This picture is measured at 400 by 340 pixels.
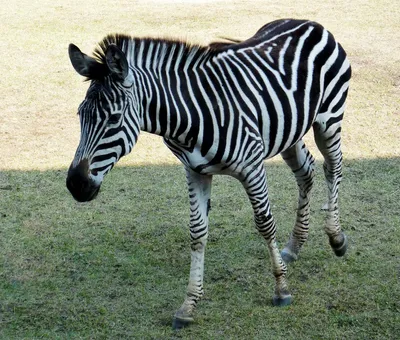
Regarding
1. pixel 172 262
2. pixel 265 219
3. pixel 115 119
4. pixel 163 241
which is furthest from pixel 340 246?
pixel 115 119

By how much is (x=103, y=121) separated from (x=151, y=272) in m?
2.08

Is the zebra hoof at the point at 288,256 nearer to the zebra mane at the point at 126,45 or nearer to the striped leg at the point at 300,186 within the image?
the striped leg at the point at 300,186

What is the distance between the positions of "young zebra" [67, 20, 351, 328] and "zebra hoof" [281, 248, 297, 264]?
71 centimetres

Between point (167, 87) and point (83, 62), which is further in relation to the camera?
point (167, 87)

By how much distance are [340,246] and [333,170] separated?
69cm

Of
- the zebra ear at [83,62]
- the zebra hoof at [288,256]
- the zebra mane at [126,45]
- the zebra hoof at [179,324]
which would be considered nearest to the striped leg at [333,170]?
the zebra hoof at [288,256]

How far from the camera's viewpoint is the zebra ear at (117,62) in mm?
4520

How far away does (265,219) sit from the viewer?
18.0 feet

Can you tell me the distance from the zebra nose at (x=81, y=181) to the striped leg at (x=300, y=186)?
7.48 feet

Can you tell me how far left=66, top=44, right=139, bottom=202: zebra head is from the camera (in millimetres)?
4656

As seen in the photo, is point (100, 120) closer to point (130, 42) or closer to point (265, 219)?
point (130, 42)

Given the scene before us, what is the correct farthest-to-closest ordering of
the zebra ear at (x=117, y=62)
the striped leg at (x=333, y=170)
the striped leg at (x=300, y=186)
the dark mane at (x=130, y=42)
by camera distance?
the striped leg at (x=300, y=186), the striped leg at (x=333, y=170), the dark mane at (x=130, y=42), the zebra ear at (x=117, y=62)

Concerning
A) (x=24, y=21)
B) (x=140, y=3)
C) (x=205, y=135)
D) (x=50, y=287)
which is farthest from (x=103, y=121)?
(x=140, y=3)

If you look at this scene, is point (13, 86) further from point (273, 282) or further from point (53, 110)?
point (273, 282)
